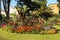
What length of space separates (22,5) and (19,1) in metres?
1.27

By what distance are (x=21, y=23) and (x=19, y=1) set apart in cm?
2475

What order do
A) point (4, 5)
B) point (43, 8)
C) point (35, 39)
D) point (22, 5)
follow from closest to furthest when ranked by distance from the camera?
point (35, 39) → point (4, 5) → point (22, 5) → point (43, 8)

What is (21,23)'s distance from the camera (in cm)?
2356

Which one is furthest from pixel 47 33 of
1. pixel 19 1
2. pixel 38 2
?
pixel 38 2

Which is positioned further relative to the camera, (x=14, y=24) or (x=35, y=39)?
(x=14, y=24)

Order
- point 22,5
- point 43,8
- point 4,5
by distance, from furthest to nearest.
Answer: point 43,8
point 22,5
point 4,5

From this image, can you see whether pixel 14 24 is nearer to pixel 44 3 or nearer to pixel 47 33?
pixel 47 33

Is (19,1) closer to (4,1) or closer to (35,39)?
(4,1)

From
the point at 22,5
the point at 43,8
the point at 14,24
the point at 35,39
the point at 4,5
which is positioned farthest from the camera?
the point at 43,8

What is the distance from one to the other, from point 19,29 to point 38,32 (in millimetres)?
1834

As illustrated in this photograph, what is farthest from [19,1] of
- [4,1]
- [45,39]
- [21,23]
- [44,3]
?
[45,39]

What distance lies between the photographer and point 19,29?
68.5 feet

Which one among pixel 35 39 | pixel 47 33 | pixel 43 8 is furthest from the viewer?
pixel 43 8

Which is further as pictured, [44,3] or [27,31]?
[44,3]
